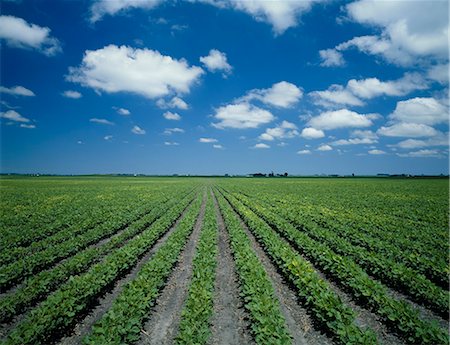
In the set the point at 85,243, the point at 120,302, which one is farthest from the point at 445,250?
the point at 85,243

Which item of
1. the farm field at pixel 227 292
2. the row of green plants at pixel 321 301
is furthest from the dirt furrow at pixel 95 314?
the row of green plants at pixel 321 301

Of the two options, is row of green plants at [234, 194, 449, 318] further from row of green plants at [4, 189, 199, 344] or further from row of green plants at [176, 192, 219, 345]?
row of green plants at [4, 189, 199, 344]

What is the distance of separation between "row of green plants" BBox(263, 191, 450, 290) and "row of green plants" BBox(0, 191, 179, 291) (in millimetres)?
13718

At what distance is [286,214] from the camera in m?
21.5

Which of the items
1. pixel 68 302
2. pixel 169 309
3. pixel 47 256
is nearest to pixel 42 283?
pixel 68 302

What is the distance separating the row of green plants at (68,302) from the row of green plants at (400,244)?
10875 millimetres

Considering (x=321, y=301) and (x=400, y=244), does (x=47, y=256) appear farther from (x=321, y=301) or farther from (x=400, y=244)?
(x=400, y=244)

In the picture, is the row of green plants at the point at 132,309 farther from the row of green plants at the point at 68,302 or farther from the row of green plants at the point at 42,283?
the row of green plants at the point at 42,283

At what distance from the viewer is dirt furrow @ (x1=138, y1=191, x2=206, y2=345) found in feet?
21.1

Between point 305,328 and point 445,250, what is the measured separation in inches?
390

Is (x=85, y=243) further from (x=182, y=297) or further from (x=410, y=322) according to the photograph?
(x=410, y=322)

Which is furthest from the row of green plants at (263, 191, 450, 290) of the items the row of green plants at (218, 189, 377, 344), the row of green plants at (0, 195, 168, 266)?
the row of green plants at (0, 195, 168, 266)

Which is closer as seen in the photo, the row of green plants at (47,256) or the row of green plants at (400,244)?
the row of green plants at (47,256)

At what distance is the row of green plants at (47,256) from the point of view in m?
9.32
